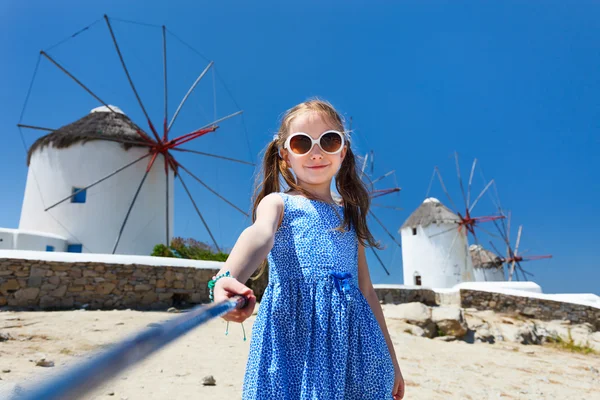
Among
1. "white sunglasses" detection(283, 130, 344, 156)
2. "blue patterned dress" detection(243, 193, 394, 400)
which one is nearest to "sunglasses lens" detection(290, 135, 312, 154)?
"white sunglasses" detection(283, 130, 344, 156)

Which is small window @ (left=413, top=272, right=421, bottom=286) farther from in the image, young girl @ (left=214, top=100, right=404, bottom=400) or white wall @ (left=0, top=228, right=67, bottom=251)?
young girl @ (left=214, top=100, right=404, bottom=400)

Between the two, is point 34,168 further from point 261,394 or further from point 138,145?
point 261,394

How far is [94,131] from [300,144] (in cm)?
1247

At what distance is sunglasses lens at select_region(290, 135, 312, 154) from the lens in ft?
4.20

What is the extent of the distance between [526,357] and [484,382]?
229 centimetres

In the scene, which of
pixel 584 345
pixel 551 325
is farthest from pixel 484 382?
pixel 551 325

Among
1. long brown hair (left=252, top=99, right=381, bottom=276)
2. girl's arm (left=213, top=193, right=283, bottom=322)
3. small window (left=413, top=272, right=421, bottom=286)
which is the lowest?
small window (left=413, top=272, right=421, bottom=286)

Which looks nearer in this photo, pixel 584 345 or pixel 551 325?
pixel 584 345

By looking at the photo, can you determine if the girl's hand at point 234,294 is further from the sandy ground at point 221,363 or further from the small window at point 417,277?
the small window at point 417,277

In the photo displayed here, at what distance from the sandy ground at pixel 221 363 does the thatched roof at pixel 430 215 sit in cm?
1535

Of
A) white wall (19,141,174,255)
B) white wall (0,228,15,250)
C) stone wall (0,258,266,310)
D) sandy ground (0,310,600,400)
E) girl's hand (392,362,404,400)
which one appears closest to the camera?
girl's hand (392,362,404,400)

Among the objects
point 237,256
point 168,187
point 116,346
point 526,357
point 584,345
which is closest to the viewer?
point 116,346

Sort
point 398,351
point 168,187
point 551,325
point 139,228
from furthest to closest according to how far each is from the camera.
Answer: point 168,187
point 139,228
point 551,325
point 398,351

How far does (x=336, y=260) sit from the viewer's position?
3.83 ft
